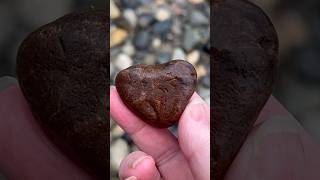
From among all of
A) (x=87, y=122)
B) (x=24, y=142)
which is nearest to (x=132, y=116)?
(x=87, y=122)

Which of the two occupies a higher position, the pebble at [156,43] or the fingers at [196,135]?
the pebble at [156,43]

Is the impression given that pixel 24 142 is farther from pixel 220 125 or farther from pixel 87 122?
pixel 220 125

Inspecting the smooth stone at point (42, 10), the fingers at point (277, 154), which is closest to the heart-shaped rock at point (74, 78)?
the smooth stone at point (42, 10)

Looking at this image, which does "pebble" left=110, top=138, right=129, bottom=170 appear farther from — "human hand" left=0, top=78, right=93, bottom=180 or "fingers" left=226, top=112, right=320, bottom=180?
"fingers" left=226, top=112, right=320, bottom=180

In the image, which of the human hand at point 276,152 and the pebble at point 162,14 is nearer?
the human hand at point 276,152

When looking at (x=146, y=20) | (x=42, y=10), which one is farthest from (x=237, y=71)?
(x=42, y=10)

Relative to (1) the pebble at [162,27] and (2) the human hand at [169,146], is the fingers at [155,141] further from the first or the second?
(1) the pebble at [162,27]
